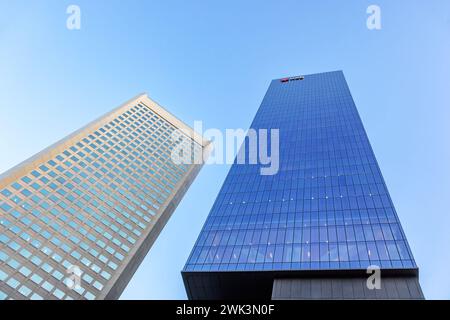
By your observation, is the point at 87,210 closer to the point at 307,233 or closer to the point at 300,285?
the point at 307,233

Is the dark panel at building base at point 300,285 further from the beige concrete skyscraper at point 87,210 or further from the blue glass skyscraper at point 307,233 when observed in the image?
the beige concrete skyscraper at point 87,210

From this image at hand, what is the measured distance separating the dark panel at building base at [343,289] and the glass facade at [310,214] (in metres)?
1.60

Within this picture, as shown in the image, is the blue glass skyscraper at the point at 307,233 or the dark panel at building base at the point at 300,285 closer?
the dark panel at building base at the point at 300,285

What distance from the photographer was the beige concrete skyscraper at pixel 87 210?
4700 cm

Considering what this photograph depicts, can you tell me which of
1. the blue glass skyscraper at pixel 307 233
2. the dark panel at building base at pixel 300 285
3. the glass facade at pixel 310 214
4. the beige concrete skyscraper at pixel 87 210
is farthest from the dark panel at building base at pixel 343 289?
the beige concrete skyscraper at pixel 87 210

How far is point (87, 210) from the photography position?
2359 inches

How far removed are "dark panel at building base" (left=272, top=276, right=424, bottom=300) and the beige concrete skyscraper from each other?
25.5 metres

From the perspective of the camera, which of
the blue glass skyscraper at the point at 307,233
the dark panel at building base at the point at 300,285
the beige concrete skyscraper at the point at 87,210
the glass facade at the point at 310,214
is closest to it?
the dark panel at building base at the point at 300,285

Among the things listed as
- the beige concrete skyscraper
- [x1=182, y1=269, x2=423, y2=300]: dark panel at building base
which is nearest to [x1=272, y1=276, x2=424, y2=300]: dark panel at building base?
[x1=182, y1=269, x2=423, y2=300]: dark panel at building base

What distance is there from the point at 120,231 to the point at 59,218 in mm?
10200

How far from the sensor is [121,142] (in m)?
81.4

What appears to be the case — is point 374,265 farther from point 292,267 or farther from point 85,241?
point 85,241

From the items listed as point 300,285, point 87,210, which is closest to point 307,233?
point 300,285

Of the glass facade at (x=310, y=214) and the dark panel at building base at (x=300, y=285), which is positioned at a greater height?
the glass facade at (x=310, y=214)
